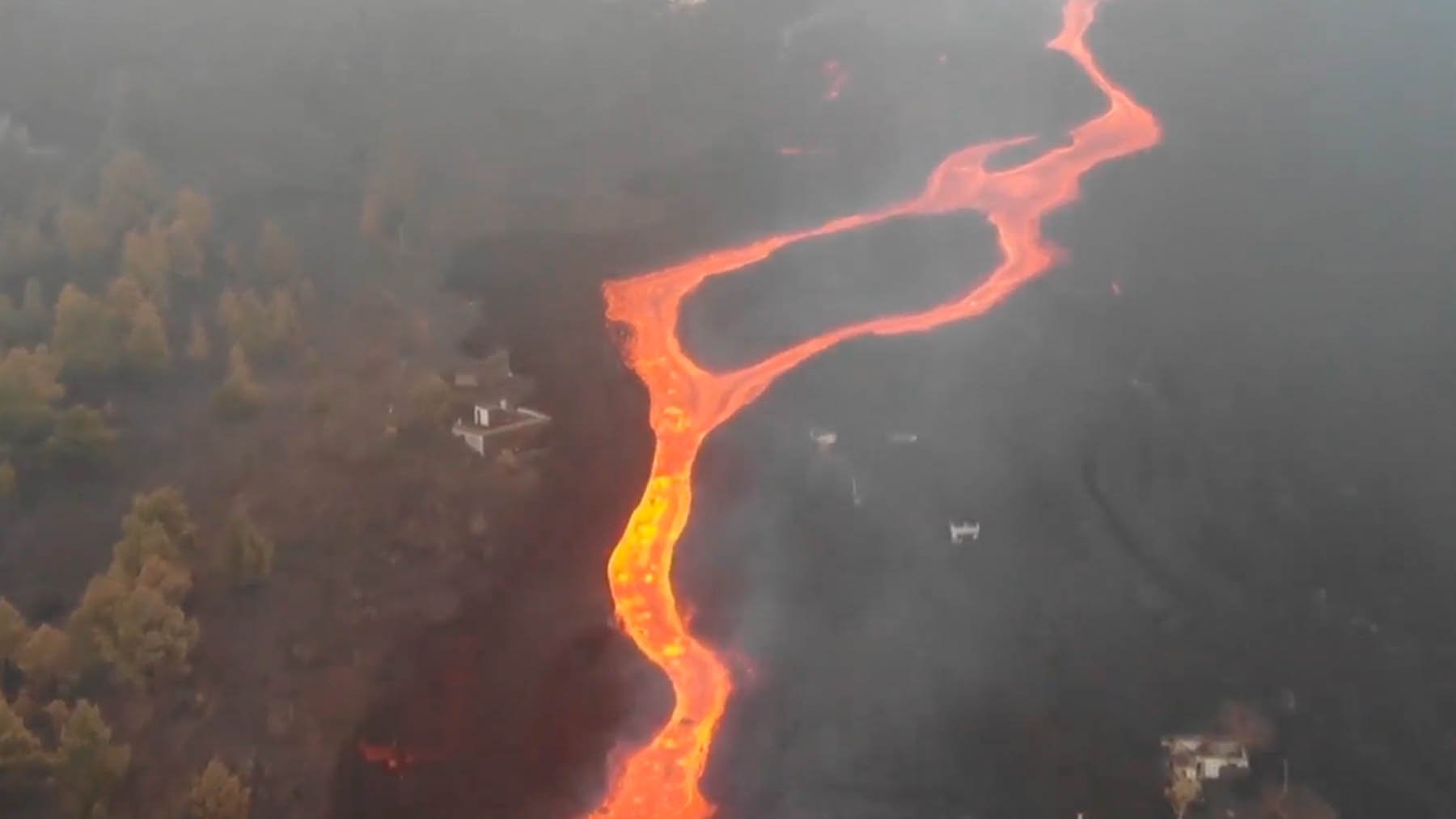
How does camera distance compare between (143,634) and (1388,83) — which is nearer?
(143,634)

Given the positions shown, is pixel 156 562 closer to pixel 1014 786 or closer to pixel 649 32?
pixel 1014 786

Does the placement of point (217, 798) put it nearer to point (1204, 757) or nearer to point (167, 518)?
point (167, 518)

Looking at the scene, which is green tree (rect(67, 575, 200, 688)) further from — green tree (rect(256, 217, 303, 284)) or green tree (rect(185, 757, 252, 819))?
green tree (rect(256, 217, 303, 284))

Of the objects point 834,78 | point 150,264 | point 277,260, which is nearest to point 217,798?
point 150,264

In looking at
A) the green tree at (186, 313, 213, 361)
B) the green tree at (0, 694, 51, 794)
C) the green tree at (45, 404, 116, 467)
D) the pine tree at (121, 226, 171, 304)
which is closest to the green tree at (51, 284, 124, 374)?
the green tree at (186, 313, 213, 361)

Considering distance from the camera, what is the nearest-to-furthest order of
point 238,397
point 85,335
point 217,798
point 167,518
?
point 217,798 < point 167,518 < point 238,397 < point 85,335

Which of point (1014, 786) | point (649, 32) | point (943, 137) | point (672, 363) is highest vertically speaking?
point (649, 32)

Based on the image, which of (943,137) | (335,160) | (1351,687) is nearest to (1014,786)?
(1351,687)
